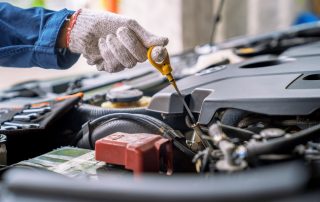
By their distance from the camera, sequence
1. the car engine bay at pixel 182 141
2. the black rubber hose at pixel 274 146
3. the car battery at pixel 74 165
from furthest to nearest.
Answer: the car battery at pixel 74 165 → the black rubber hose at pixel 274 146 → the car engine bay at pixel 182 141

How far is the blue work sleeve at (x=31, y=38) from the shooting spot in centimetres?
89

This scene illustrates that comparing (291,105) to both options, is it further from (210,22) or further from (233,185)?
(210,22)

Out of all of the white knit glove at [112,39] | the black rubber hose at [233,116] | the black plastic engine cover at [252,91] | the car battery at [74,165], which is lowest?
the car battery at [74,165]

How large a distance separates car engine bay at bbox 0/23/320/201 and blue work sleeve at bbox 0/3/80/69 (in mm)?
123

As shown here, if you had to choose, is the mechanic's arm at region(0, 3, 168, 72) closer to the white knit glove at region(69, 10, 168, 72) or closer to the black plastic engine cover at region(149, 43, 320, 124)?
the white knit glove at region(69, 10, 168, 72)

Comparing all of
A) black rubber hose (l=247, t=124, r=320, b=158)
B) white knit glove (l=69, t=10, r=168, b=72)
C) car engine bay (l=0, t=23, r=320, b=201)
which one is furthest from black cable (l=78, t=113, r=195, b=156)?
black rubber hose (l=247, t=124, r=320, b=158)

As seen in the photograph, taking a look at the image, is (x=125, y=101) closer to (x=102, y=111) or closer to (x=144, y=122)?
(x=102, y=111)

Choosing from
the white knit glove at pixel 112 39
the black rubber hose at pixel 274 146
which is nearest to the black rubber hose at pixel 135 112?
the white knit glove at pixel 112 39

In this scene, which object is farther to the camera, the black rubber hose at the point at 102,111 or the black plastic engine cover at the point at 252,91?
the black rubber hose at the point at 102,111

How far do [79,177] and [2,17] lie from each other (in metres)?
0.51

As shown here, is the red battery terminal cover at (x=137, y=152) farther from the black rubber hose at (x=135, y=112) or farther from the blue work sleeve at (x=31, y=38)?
the blue work sleeve at (x=31, y=38)

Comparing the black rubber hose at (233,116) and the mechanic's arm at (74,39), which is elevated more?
the mechanic's arm at (74,39)

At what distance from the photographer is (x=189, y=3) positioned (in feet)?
10.9

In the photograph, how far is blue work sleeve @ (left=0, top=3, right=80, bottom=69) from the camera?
0.89 m
